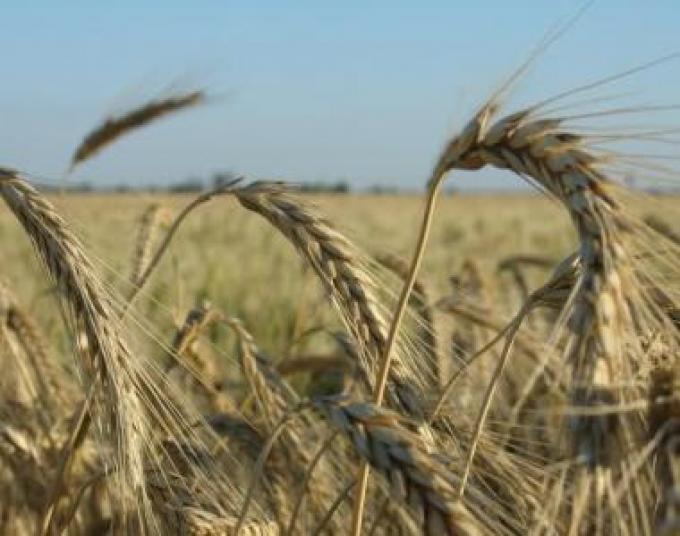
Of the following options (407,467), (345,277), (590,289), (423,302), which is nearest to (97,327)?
(345,277)

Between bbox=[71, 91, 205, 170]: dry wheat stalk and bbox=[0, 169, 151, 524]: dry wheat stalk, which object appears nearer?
bbox=[0, 169, 151, 524]: dry wheat stalk

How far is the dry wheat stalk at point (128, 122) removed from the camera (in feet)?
10.7

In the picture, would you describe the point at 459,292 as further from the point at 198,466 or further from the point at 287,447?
the point at 198,466

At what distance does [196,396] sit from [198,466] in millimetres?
1963

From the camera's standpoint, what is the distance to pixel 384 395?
1771 millimetres

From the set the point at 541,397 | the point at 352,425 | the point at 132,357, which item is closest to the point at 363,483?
the point at 352,425

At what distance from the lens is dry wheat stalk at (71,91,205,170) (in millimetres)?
3264

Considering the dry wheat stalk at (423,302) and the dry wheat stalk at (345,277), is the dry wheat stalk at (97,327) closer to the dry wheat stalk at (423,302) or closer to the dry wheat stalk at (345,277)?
the dry wheat stalk at (345,277)

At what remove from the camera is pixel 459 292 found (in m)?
2.65

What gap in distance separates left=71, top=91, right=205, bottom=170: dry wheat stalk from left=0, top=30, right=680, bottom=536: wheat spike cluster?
0.02 m

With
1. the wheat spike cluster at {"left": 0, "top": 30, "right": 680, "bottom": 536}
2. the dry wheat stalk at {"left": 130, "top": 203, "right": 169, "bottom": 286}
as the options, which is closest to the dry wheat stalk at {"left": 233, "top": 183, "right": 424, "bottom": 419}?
the wheat spike cluster at {"left": 0, "top": 30, "right": 680, "bottom": 536}

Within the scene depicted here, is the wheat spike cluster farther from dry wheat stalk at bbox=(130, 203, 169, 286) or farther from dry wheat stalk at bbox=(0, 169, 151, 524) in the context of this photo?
dry wheat stalk at bbox=(130, 203, 169, 286)

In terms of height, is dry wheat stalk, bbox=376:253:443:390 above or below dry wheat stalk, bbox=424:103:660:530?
below

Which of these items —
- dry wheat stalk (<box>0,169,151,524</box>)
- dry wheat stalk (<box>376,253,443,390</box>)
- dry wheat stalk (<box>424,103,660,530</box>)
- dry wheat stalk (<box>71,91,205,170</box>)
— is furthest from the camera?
dry wheat stalk (<box>71,91,205,170</box>)
